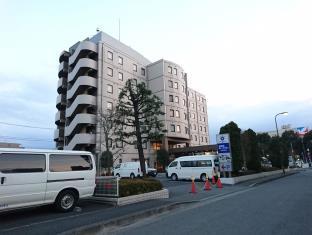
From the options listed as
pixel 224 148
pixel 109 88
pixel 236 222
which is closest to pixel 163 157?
pixel 109 88

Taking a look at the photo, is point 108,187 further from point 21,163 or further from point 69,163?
point 21,163

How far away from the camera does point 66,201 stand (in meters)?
9.97

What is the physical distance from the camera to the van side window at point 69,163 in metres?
9.71

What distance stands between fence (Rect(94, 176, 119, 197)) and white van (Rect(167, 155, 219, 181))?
14278 mm

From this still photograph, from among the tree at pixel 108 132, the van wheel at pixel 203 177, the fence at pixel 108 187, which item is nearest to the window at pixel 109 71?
the tree at pixel 108 132

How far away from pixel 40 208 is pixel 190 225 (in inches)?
252

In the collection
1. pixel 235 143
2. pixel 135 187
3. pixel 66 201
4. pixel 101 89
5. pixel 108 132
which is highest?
pixel 101 89

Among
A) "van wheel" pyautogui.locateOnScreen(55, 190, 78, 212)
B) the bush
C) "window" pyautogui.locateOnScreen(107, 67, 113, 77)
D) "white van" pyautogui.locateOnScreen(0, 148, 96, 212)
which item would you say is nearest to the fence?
the bush

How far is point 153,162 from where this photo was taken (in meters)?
48.3

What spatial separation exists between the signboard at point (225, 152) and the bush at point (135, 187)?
8846 mm

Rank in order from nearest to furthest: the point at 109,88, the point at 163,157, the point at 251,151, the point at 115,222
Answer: the point at 115,222 → the point at 251,151 → the point at 109,88 → the point at 163,157

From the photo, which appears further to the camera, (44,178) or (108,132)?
(108,132)

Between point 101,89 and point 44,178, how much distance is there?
32.9 m

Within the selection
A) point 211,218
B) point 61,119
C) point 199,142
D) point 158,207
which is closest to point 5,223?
point 158,207
